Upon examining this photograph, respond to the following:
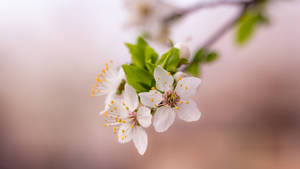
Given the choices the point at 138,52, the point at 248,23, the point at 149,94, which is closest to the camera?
the point at 149,94

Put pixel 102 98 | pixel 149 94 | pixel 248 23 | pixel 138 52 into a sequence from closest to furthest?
pixel 149 94
pixel 138 52
pixel 248 23
pixel 102 98

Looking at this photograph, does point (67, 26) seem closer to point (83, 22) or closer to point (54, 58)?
point (83, 22)

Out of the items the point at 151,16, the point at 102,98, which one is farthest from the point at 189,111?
the point at 102,98

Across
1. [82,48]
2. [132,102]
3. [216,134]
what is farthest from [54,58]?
[132,102]

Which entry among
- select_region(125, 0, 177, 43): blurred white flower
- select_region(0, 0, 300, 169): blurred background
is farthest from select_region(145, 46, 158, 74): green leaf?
select_region(0, 0, 300, 169): blurred background

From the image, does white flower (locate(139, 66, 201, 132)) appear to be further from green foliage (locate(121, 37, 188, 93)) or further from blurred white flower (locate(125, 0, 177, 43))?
blurred white flower (locate(125, 0, 177, 43))

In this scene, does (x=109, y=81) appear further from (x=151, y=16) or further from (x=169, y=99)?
(x=151, y=16)

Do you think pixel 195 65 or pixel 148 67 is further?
pixel 195 65
